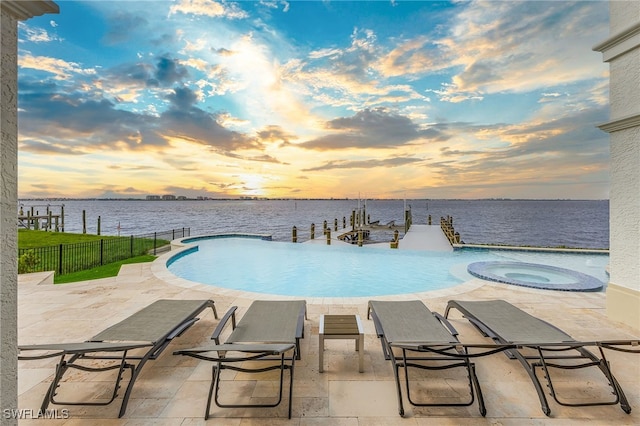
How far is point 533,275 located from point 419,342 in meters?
8.75

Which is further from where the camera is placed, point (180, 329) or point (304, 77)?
point (304, 77)

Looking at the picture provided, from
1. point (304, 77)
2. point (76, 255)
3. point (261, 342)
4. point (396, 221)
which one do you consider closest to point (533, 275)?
point (261, 342)

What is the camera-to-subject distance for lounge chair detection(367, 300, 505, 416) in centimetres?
257

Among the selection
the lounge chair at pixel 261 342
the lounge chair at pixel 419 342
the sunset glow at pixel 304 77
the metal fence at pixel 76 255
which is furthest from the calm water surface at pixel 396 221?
the lounge chair at pixel 419 342

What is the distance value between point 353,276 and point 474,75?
11.1 metres

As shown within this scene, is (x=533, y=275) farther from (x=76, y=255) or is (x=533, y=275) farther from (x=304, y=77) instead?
(x=76, y=255)

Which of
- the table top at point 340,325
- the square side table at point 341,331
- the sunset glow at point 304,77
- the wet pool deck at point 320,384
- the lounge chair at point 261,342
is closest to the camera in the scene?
the wet pool deck at point 320,384

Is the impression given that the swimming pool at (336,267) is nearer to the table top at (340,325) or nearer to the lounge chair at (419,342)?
the lounge chair at (419,342)

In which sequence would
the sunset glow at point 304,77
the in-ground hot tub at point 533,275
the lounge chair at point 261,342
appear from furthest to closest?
the sunset glow at point 304,77 → the in-ground hot tub at point 533,275 → the lounge chair at point 261,342

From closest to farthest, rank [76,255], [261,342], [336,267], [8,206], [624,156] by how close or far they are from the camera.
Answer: [8,206], [261,342], [624,156], [76,255], [336,267]

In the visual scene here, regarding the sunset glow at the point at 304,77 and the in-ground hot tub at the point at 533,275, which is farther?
the sunset glow at the point at 304,77

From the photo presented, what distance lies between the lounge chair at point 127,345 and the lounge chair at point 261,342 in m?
0.53

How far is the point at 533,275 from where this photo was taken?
903 centimetres

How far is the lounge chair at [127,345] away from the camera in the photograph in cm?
249
